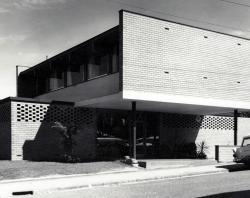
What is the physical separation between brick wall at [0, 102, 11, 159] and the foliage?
1111 centimetres

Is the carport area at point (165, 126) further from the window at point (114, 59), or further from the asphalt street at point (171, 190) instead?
the asphalt street at point (171, 190)

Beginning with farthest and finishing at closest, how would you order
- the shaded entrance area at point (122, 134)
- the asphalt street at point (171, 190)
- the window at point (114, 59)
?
1. the shaded entrance area at point (122, 134)
2. the window at point (114, 59)
3. the asphalt street at point (171, 190)

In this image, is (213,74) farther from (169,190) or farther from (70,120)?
(169,190)

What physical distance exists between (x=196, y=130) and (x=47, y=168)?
1284 centimetres

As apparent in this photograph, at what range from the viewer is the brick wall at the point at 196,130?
24.2 metres

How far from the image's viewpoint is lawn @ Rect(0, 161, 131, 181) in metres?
14.4

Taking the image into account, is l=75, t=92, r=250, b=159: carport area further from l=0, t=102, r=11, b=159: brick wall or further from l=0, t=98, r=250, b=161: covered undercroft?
l=0, t=102, r=11, b=159: brick wall

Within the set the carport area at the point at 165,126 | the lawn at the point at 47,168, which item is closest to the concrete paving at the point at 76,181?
the lawn at the point at 47,168

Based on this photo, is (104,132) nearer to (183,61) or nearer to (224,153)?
(183,61)

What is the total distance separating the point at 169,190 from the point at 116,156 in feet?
36.4

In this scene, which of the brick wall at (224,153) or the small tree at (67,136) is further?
the brick wall at (224,153)

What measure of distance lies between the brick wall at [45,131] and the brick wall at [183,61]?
14.8 feet

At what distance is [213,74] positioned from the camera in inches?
830

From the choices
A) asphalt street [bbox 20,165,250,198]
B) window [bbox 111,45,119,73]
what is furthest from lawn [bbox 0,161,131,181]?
window [bbox 111,45,119,73]
